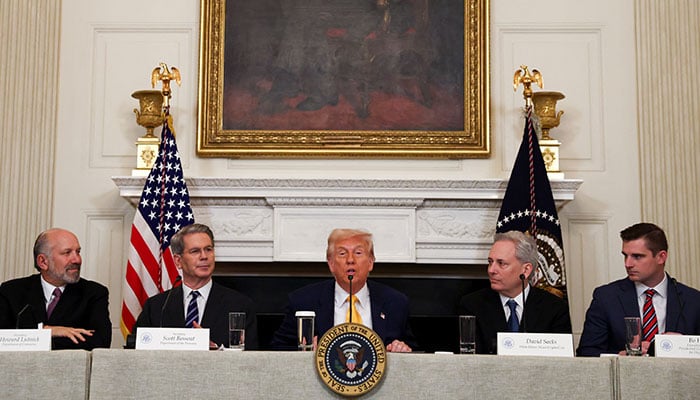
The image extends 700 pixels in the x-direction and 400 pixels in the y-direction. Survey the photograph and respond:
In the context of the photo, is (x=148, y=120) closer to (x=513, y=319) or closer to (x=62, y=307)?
(x=62, y=307)

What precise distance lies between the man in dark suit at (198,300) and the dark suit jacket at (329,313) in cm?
16

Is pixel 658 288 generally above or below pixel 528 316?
above

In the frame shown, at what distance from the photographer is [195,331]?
2957 millimetres

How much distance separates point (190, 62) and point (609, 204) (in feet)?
9.72

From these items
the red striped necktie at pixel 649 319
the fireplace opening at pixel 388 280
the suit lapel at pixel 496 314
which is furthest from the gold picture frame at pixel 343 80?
the red striped necktie at pixel 649 319

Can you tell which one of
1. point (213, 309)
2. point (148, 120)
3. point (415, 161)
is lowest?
point (213, 309)

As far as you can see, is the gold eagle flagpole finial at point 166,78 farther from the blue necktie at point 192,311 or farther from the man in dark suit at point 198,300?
the blue necktie at point 192,311

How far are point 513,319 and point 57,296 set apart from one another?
2288 millimetres

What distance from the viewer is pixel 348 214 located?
221 inches

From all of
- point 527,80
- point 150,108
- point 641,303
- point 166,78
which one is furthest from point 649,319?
point 150,108

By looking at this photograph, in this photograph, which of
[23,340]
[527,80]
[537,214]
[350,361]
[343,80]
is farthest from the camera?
[343,80]

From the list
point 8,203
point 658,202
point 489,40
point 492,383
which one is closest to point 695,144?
A: point 658,202

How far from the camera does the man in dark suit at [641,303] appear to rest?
13.1 ft

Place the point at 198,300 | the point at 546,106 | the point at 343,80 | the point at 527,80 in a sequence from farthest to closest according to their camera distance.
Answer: the point at 343,80 → the point at 546,106 → the point at 527,80 → the point at 198,300
